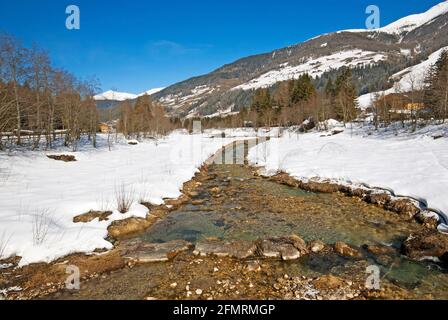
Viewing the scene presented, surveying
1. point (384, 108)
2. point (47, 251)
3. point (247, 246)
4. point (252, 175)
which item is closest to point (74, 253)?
point (47, 251)

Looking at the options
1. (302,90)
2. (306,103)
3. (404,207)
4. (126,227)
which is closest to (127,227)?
(126,227)

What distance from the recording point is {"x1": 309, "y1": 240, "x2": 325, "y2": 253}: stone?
8812 mm

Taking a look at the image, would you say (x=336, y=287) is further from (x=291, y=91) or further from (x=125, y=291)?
(x=291, y=91)

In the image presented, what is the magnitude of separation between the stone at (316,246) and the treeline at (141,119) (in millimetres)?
56128

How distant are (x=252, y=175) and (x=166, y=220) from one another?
486 inches

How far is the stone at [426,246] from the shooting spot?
810 centimetres

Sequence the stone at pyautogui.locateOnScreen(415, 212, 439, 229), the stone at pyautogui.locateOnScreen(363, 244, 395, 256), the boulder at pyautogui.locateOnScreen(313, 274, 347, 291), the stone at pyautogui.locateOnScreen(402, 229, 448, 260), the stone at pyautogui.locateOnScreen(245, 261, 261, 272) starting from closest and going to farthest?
the boulder at pyautogui.locateOnScreen(313, 274, 347, 291), the stone at pyautogui.locateOnScreen(245, 261, 261, 272), the stone at pyautogui.locateOnScreen(402, 229, 448, 260), the stone at pyautogui.locateOnScreen(363, 244, 395, 256), the stone at pyautogui.locateOnScreen(415, 212, 439, 229)

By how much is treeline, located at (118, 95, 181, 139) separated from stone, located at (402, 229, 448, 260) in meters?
57.8

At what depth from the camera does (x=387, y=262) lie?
8016 millimetres

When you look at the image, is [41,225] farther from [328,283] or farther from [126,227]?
[328,283]

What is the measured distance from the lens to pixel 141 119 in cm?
6531

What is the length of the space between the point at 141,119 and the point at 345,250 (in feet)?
205

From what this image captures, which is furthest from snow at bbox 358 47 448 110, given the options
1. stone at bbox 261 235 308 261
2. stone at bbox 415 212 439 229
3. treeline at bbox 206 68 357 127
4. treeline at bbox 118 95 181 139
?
treeline at bbox 118 95 181 139

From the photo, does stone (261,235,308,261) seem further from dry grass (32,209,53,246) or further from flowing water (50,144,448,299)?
dry grass (32,209,53,246)
